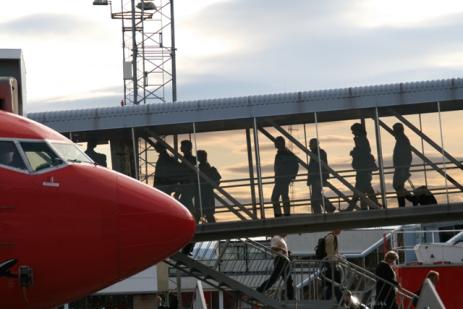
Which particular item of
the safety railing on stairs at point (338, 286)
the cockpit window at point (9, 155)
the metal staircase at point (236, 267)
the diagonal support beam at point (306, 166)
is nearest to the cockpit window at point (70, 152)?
the cockpit window at point (9, 155)

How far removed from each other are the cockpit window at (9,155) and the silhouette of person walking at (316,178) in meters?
12.2

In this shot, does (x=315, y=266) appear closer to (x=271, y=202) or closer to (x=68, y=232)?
(x=271, y=202)

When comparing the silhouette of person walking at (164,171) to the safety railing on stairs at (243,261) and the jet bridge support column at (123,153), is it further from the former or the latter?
the safety railing on stairs at (243,261)

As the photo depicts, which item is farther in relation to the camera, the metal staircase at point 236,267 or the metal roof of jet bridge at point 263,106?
the metal roof of jet bridge at point 263,106

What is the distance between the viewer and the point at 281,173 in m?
28.8

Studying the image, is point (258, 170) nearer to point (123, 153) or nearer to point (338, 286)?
point (123, 153)

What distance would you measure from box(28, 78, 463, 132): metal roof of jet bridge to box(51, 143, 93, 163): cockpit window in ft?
33.2

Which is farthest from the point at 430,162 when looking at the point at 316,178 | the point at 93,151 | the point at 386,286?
the point at 93,151

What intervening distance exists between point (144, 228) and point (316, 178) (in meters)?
11.6

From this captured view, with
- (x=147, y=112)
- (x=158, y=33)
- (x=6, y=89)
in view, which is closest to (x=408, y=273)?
(x=147, y=112)

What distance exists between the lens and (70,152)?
18.2 metres

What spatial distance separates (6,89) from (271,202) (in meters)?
10.6

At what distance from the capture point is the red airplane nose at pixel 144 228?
17.6 m

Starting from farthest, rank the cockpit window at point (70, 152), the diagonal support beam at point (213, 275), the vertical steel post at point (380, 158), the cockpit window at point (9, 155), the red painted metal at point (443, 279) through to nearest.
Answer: the red painted metal at point (443, 279) < the vertical steel post at point (380, 158) < the diagonal support beam at point (213, 275) < the cockpit window at point (70, 152) < the cockpit window at point (9, 155)
